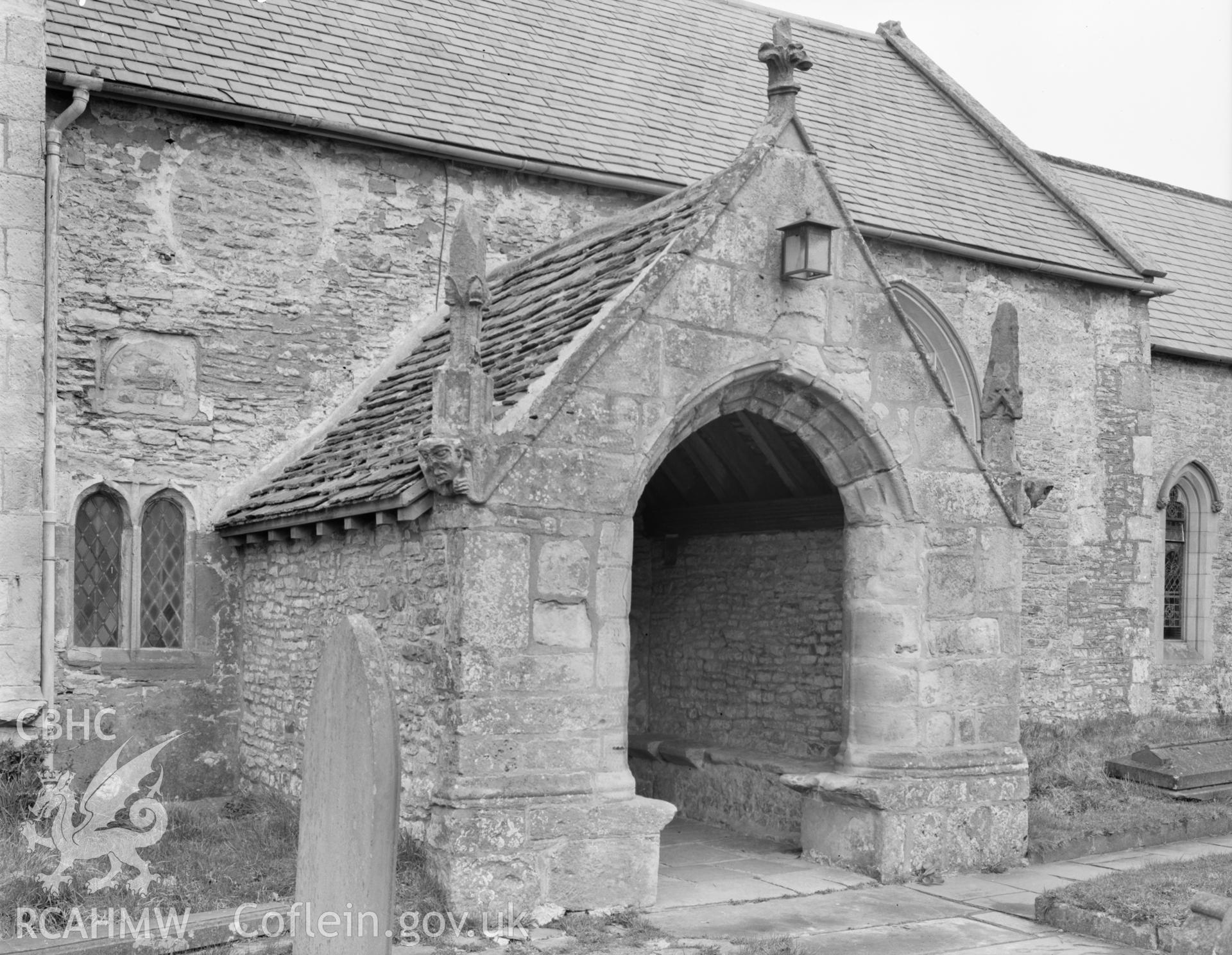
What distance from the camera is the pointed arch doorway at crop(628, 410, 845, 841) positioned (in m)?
10.2

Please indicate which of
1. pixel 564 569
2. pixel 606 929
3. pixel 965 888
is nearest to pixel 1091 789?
pixel 965 888

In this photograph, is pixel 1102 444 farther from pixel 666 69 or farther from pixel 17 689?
pixel 17 689

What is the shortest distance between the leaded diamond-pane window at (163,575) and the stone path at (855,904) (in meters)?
4.43

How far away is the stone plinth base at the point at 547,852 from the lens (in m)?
7.36

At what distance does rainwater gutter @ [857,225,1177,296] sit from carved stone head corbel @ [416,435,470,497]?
7.31 metres

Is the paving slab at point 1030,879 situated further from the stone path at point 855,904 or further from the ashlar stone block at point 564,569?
the ashlar stone block at point 564,569

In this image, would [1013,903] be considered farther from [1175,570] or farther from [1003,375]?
[1175,570]

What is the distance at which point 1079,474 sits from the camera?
1614 centimetres

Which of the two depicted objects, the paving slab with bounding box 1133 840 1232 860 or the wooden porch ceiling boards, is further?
the wooden porch ceiling boards

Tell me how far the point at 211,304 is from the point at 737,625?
5.19 metres

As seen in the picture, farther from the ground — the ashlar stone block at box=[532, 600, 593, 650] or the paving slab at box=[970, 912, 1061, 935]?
the ashlar stone block at box=[532, 600, 593, 650]

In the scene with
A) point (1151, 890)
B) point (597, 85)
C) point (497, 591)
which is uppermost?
point (597, 85)

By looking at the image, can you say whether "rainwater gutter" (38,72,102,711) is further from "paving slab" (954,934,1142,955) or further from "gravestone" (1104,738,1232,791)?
"gravestone" (1104,738,1232,791)

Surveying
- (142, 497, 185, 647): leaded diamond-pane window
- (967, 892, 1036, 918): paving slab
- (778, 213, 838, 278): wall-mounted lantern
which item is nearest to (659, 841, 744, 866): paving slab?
(967, 892, 1036, 918): paving slab
